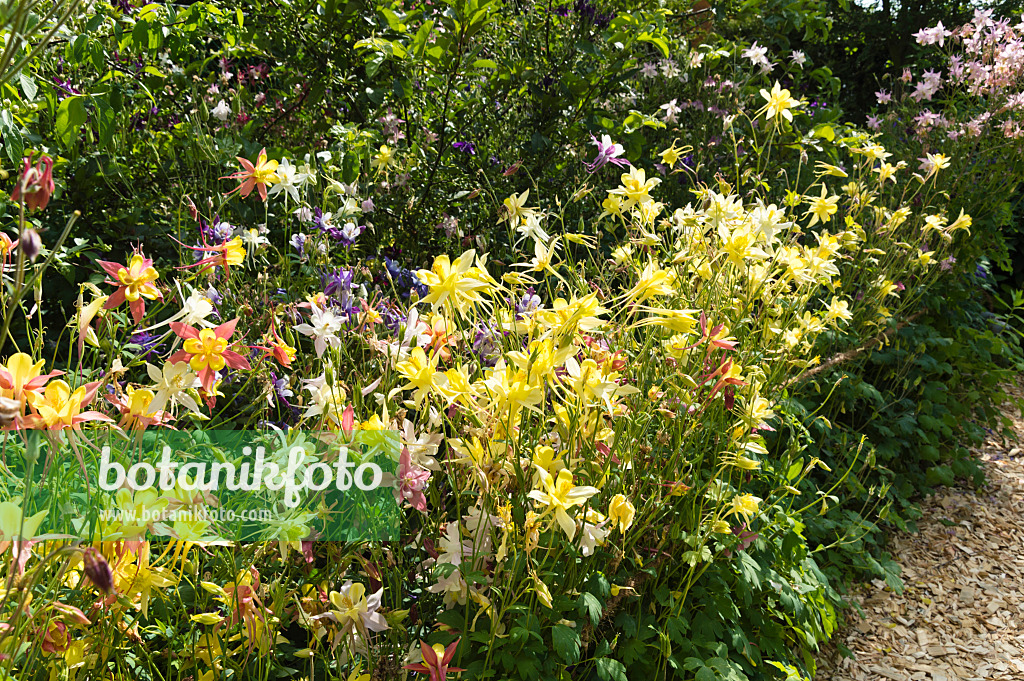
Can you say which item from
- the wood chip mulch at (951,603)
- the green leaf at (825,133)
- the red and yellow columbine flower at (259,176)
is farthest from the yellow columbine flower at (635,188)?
the green leaf at (825,133)

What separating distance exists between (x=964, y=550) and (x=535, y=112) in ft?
8.39

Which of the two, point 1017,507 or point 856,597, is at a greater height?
point 1017,507

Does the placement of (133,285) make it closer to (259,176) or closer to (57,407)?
(57,407)

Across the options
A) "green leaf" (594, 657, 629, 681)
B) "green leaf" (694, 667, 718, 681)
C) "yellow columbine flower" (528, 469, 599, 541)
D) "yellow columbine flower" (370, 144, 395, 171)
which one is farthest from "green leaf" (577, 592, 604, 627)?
"yellow columbine flower" (370, 144, 395, 171)

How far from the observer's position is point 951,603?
2676 millimetres

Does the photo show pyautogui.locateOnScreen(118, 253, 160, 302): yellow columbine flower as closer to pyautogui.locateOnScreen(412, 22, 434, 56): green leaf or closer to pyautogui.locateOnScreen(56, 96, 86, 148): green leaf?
pyautogui.locateOnScreen(56, 96, 86, 148): green leaf

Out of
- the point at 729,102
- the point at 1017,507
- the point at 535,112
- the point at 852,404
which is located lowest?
the point at 1017,507

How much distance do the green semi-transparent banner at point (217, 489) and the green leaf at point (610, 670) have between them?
1.50ft

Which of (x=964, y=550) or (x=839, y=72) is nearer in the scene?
(x=964, y=550)

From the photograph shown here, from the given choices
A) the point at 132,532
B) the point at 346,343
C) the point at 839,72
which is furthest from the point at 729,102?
the point at 839,72

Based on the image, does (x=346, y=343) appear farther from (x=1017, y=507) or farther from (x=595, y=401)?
(x=1017, y=507)

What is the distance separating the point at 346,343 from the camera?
5.80ft

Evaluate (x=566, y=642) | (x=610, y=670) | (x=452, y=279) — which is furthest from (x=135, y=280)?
(x=610, y=670)

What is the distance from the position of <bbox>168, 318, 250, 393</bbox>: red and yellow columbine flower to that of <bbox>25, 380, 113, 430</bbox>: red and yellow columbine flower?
0.41 feet
